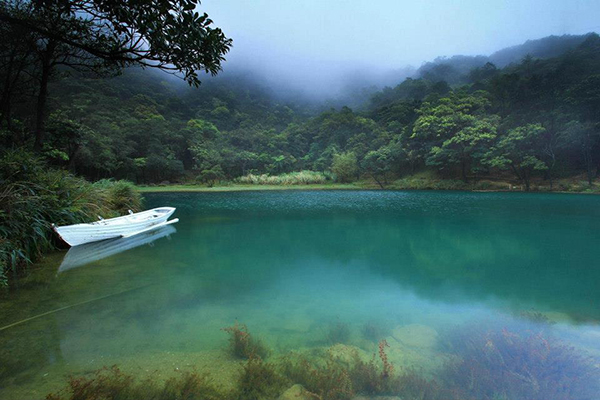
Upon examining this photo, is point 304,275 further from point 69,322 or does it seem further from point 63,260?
point 63,260

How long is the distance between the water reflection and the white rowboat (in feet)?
0.41

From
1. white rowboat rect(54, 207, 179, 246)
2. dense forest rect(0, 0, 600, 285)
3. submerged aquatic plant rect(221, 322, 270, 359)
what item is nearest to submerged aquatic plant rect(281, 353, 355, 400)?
submerged aquatic plant rect(221, 322, 270, 359)

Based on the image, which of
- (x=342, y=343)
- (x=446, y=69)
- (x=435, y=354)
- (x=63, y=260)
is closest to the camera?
(x=435, y=354)

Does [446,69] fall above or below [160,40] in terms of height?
above

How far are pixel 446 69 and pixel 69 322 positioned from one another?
78.7m

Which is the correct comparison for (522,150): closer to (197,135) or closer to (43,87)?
(43,87)

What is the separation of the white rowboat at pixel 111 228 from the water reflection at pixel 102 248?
0.13 m

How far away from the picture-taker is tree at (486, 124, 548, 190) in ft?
64.0

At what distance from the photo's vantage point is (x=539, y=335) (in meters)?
2.74

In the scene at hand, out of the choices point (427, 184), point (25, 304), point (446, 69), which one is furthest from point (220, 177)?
point (446, 69)

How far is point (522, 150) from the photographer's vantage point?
20.5 m

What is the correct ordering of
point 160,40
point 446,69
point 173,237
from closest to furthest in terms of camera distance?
point 160,40 < point 173,237 < point 446,69

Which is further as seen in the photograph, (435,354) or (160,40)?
(160,40)

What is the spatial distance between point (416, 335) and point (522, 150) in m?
23.2
